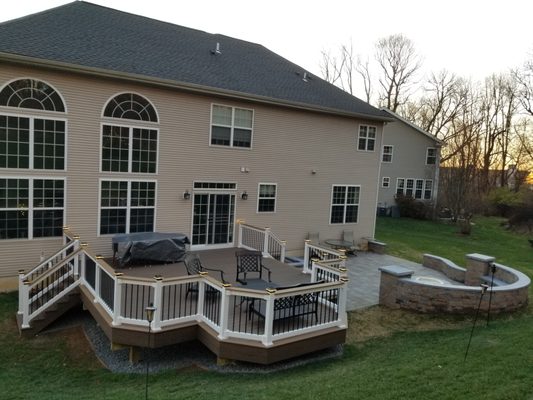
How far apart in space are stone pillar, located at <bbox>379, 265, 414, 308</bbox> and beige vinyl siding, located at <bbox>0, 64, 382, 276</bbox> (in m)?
5.26

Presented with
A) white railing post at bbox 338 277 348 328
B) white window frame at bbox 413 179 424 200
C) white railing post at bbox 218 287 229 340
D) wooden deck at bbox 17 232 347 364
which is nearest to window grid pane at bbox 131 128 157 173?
wooden deck at bbox 17 232 347 364

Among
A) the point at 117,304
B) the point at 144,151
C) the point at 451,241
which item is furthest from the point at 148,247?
the point at 451,241

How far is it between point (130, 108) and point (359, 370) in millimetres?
8928

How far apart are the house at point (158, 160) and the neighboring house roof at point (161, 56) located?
0.06m

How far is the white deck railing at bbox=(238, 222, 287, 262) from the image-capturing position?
12398 millimetres

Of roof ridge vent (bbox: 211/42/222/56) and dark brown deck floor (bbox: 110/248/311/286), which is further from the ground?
roof ridge vent (bbox: 211/42/222/56)

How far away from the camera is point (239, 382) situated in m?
6.03

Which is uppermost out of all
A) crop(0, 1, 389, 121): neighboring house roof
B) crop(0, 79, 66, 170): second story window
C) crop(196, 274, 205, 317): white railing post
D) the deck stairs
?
crop(0, 1, 389, 121): neighboring house roof

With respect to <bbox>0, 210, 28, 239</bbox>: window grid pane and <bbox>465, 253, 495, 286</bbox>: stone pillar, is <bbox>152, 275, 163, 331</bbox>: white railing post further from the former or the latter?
<bbox>465, 253, 495, 286</bbox>: stone pillar

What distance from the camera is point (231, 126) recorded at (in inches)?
508

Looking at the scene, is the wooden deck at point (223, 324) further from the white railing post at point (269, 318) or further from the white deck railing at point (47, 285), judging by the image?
the white deck railing at point (47, 285)

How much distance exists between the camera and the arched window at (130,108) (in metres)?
10.8

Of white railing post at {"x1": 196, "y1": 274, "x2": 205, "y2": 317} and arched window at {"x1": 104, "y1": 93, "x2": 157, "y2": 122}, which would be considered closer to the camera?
white railing post at {"x1": 196, "y1": 274, "x2": 205, "y2": 317}

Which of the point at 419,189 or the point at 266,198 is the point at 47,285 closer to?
the point at 266,198
